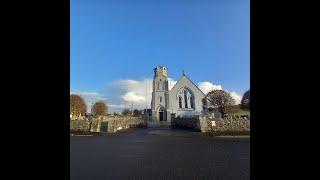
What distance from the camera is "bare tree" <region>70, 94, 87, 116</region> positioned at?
60.0 metres

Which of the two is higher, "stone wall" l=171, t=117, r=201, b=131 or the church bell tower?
the church bell tower

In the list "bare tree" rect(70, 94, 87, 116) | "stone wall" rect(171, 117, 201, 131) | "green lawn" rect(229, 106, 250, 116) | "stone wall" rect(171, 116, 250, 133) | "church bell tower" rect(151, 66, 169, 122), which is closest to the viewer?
"stone wall" rect(171, 116, 250, 133)

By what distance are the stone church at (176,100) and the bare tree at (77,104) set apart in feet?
40.0

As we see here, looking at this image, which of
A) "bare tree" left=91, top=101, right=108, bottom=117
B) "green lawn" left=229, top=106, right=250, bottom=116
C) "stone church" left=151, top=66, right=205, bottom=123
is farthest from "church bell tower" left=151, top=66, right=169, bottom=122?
"bare tree" left=91, top=101, right=108, bottom=117

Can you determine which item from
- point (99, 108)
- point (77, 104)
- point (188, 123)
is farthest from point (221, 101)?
point (99, 108)

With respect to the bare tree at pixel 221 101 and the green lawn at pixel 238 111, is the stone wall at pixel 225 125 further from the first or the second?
the green lawn at pixel 238 111

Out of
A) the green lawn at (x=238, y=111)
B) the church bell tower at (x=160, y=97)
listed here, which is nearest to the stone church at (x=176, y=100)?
the church bell tower at (x=160, y=97)

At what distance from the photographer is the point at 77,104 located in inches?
2452

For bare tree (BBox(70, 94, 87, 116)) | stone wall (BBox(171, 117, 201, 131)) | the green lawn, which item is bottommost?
stone wall (BBox(171, 117, 201, 131))

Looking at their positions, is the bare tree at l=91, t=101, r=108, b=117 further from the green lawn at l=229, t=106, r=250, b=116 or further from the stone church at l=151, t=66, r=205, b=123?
the green lawn at l=229, t=106, r=250, b=116

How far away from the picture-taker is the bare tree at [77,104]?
59950 mm
